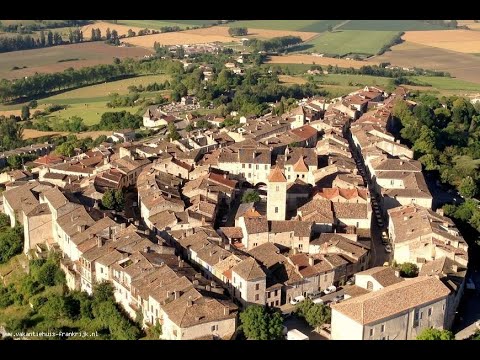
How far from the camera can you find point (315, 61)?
59969 millimetres

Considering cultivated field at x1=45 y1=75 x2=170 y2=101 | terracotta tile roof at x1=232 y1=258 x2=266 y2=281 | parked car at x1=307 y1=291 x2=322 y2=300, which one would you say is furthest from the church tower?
cultivated field at x1=45 y1=75 x2=170 y2=101

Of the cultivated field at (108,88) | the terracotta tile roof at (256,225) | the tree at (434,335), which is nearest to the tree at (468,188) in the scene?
Answer: the terracotta tile roof at (256,225)

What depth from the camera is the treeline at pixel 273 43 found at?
6569 cm

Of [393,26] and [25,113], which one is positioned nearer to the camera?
[25,113]

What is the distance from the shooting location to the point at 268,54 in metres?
64.1

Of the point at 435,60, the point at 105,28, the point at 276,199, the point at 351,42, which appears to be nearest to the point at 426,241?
the point at 276,199

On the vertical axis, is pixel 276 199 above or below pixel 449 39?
below

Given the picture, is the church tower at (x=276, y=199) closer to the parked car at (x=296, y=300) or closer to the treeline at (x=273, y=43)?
the parked car at (x=296, y=300)

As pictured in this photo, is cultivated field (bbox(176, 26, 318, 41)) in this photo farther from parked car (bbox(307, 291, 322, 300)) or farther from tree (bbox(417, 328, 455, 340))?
tree (bbox(417, 328, 455, 340))

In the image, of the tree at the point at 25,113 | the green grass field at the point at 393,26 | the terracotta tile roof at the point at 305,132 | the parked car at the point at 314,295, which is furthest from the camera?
the green grass field at the point at 393,26

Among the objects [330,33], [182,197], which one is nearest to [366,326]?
[182,197]

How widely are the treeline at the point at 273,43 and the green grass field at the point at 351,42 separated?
2241 millimetres

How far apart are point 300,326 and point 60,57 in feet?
165

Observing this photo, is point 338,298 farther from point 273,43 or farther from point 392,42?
point 392,42
